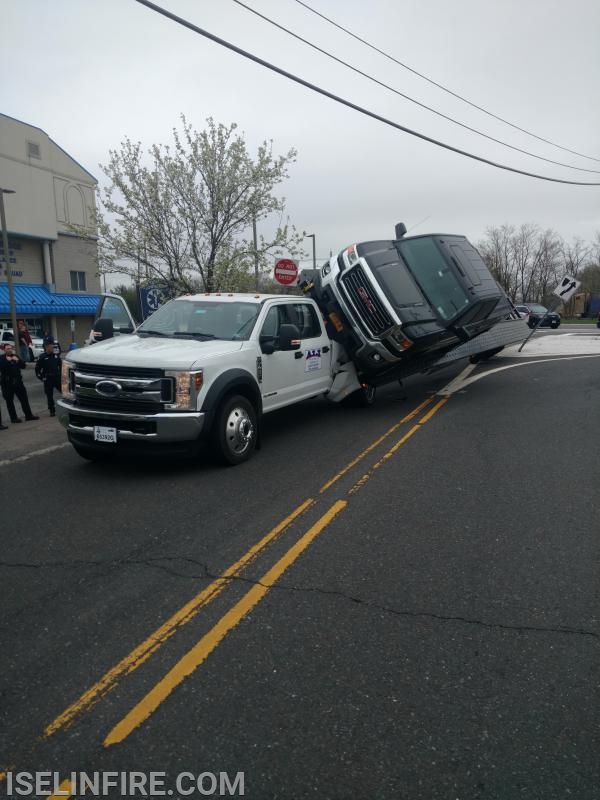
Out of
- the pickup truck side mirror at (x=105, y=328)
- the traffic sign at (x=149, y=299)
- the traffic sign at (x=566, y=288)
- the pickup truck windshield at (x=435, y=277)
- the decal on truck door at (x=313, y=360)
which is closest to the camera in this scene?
the pickup truck side mirror at (x=105, y=328)

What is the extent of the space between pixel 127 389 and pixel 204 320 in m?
1.91

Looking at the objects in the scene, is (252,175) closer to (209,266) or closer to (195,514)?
(209,266)

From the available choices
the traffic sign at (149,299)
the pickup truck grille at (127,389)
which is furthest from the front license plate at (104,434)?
the traffic sign at (149,299)

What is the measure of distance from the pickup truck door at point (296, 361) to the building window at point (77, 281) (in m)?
34.8

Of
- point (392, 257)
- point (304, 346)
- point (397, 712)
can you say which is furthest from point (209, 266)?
point (397, 712)

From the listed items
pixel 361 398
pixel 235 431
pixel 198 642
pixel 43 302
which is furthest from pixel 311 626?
pixel 43 302

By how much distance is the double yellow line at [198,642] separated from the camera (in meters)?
2.94

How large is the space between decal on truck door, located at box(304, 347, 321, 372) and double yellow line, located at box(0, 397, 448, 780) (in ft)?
12.0

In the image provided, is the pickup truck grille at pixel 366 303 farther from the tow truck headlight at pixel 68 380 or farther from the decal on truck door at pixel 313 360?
the tow truck headlight at pixel 68 380

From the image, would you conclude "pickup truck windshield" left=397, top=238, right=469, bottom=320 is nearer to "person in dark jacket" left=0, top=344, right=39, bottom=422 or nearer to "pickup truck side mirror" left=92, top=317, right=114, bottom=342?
"pickup truck side mirror" left=92, top=317, right=114, bottom=342

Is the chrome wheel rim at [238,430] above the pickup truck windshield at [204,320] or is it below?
below

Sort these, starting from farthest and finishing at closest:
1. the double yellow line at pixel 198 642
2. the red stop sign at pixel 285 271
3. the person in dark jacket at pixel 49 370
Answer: the red stop sign at pixel 285 271 → the person in dark jacket at pixel 49 370 → the double yellow line at pixel 198 642

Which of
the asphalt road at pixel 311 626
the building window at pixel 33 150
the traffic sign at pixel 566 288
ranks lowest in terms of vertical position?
the asphalt road at pixel 311 626

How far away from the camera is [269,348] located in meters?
7.97
